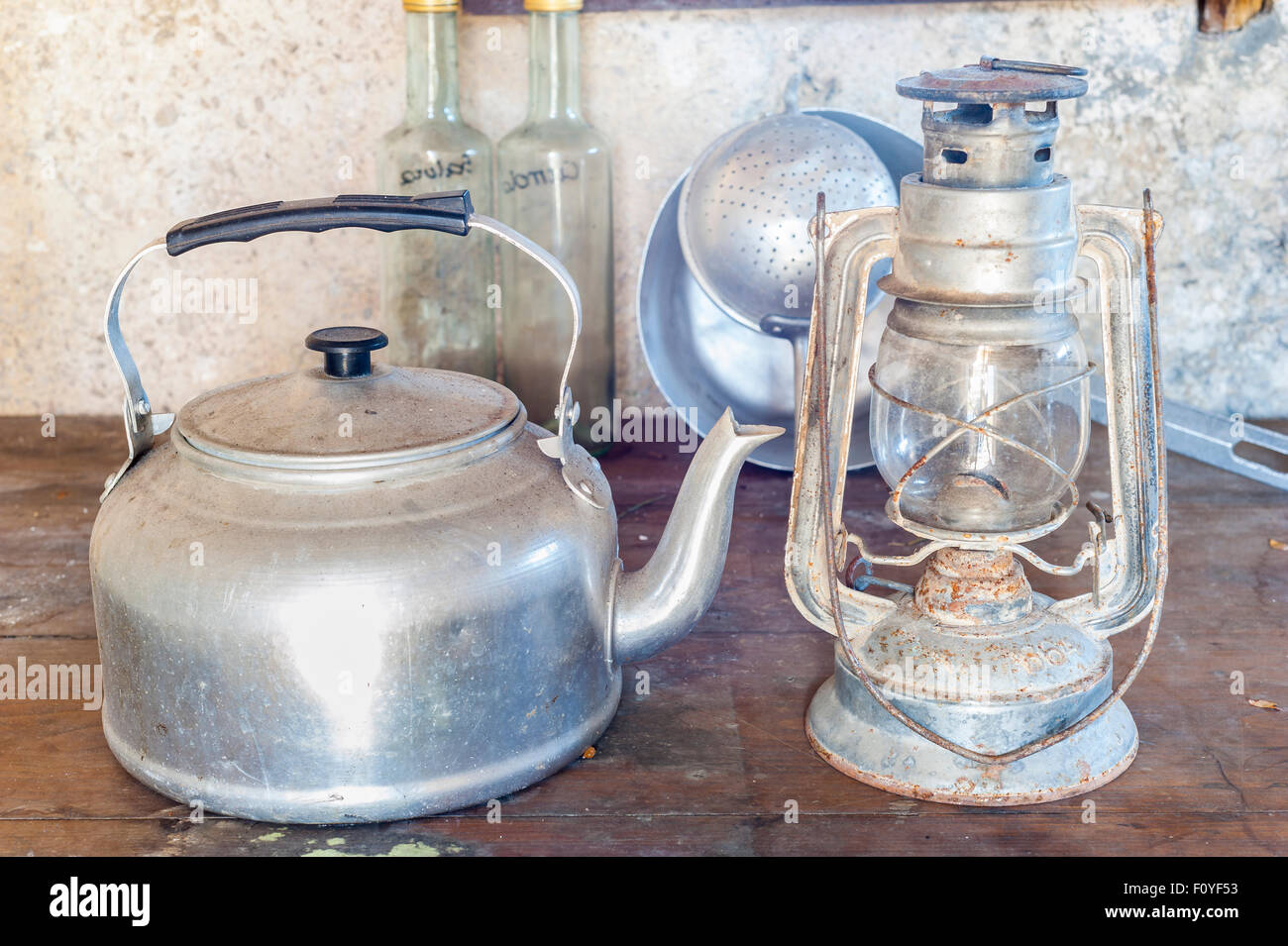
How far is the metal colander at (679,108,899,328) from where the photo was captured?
1.36m

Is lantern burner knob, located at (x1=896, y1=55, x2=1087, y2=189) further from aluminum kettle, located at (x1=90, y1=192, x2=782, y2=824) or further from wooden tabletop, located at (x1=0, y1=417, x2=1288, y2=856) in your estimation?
wooden tabletop, located at (x1=0, y1=417, x2=1288, y2=856)

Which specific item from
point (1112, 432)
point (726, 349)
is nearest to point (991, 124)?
point (1112, 432)

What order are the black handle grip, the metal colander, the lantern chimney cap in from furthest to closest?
1. the metal colander
2. the black handle grip
3. the lantern chimney cap

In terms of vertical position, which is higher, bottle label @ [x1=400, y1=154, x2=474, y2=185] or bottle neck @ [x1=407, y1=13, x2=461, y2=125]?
bottle neck @ [x1=407, y1=13, x2=461, y2=125]

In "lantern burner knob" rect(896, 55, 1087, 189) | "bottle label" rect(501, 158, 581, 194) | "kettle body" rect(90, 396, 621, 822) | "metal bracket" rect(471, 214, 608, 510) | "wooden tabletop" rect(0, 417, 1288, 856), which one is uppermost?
"lantern burner knob" rect(896, 55, 1087, 189)

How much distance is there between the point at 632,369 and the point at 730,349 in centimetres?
19

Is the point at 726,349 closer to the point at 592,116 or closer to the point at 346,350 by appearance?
the point at 592,116

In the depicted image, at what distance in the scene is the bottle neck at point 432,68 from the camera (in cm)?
142

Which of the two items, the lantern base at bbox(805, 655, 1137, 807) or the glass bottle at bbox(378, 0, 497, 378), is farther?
the glass bottle at bbox(378, 0, 497, 378)

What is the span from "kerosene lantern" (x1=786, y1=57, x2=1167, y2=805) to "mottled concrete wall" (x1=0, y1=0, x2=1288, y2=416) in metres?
0.70

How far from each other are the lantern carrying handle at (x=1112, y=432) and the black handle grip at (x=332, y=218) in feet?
0.79

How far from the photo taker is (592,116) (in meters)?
1.56

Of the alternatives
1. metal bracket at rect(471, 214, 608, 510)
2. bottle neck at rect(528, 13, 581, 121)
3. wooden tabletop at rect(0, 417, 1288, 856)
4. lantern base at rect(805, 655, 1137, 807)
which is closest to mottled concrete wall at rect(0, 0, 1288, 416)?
bottle neck at rect(528, 13, 581, 121)

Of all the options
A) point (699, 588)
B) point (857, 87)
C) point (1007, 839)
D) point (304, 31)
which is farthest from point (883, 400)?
point (304, 31)
